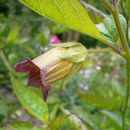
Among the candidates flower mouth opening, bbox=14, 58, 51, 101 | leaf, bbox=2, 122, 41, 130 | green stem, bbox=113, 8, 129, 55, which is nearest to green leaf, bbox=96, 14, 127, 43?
green stem, bbox=113, 8, 129, 55

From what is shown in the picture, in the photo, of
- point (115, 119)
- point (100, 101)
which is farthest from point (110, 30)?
point (115, 119)

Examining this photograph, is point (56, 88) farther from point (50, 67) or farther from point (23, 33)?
point (23, 33)

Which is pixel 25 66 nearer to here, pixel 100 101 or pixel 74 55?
pixel 74 55

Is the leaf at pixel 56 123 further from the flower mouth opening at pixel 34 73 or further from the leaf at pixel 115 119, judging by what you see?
the leaf at pixel 115 119

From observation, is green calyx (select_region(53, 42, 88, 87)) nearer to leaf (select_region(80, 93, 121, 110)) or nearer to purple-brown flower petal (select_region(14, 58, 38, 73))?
purple-brown flower petal (select_region(14, 58, 38, 73))

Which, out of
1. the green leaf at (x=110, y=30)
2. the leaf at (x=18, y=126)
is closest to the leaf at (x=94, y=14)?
the green leaf at (x=110, y=30)

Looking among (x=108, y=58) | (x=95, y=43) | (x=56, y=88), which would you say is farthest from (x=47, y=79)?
(x=95, y=43)
